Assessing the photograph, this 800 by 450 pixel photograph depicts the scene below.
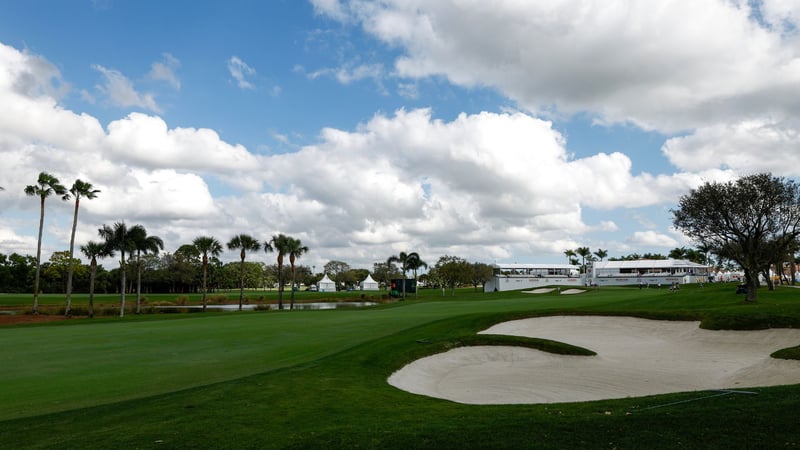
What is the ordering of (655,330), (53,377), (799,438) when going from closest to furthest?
(799,438) → (53,377) → (655,330)

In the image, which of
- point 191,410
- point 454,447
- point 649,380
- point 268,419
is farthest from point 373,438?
point 649,380

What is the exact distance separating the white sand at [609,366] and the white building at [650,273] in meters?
103

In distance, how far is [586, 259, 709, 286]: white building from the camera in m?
119

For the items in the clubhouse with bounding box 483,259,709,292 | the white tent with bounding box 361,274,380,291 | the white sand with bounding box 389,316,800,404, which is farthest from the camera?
the white tent with bounding box 361,274,380,291

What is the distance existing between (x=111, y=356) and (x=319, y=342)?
865 cm

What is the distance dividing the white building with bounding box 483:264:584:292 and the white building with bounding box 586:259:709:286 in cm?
808

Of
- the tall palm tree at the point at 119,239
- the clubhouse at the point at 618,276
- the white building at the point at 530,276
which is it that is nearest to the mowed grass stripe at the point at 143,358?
the tall palm tree at the point at 119,239

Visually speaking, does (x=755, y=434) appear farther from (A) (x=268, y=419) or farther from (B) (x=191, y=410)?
(B) (x=191, y=410)

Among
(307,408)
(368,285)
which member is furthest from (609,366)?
(368,285)

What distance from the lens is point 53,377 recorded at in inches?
640

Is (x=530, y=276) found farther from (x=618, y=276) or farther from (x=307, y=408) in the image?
(x=307, y=408)

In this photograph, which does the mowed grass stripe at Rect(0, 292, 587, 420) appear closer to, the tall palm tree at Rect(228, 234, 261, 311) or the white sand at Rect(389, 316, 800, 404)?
the white sand at Rect(389, 316, 800, 404)

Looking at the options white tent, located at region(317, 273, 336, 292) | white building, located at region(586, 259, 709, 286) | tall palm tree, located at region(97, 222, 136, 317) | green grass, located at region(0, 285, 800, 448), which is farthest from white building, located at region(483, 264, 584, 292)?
green grass, located at region(0, 285, 800, 448)

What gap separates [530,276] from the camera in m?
130
